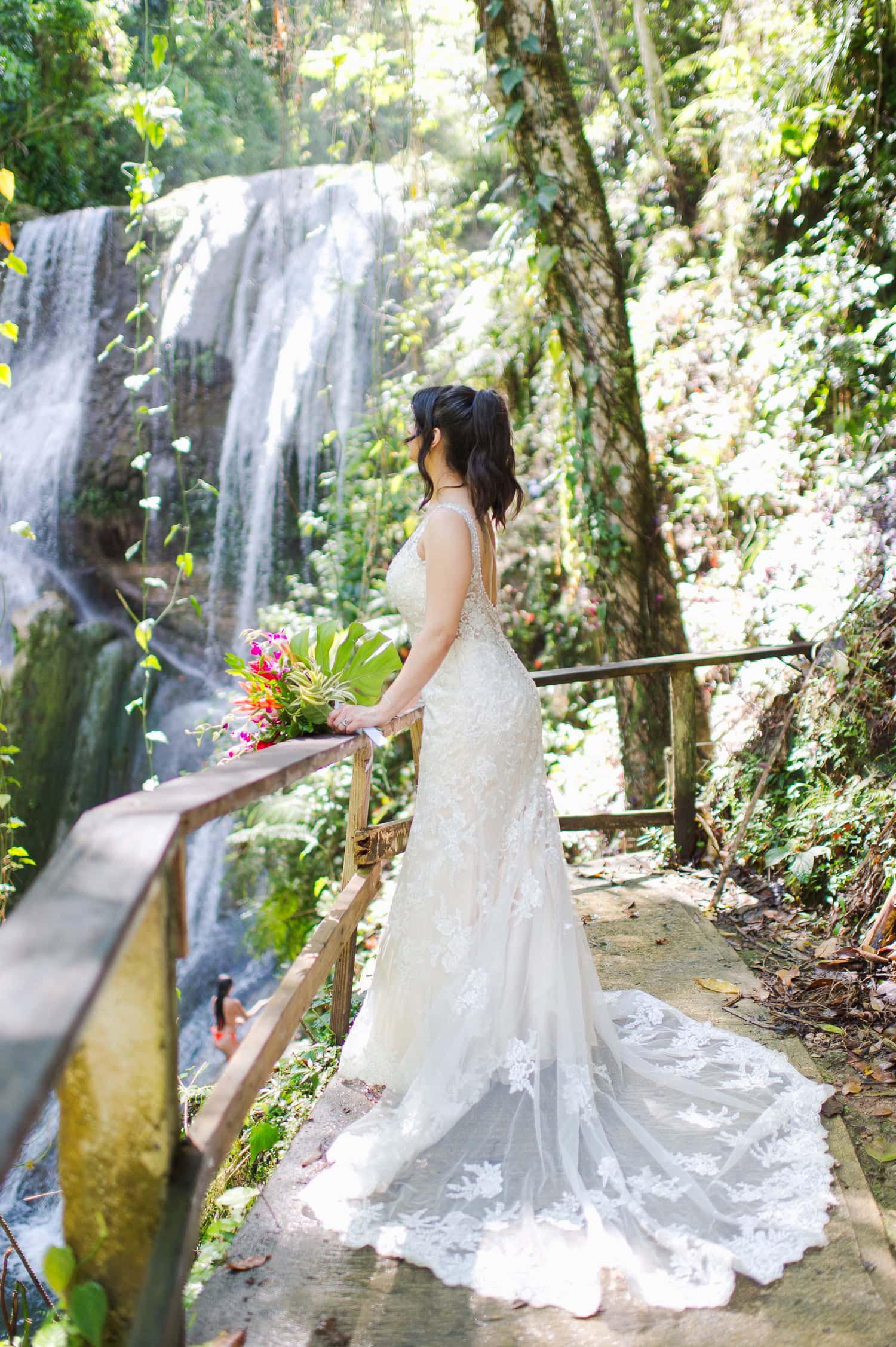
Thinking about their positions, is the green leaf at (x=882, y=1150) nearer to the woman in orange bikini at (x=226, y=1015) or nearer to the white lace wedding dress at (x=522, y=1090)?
the white lace wedding dress at (x=522, y=1090)

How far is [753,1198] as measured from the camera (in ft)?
6.62

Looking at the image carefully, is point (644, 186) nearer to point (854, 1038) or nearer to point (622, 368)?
point (622, 368)

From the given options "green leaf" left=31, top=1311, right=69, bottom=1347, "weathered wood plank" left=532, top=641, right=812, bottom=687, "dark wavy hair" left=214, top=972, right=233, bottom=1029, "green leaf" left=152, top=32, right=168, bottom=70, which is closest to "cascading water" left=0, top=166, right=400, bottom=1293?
"dark wavy hair" left=214, top=972, right=233, bottom=1029

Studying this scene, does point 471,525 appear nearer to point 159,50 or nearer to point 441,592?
point 441,592

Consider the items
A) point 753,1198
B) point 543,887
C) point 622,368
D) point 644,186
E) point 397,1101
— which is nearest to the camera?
point 753,1198

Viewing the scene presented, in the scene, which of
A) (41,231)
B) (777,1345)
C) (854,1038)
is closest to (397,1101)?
(777,1345)

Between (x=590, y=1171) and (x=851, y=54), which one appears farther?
(x=851, y=54)

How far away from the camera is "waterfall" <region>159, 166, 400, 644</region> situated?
968cm

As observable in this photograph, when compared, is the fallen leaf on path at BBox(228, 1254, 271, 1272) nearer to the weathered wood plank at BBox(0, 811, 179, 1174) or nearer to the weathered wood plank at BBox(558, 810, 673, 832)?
the weathered wood plank at BBox(0, 811, 179, 1174)

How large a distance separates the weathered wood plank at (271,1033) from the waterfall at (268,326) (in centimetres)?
682

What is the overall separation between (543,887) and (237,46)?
15.7 meters

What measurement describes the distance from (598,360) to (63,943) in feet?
16.0

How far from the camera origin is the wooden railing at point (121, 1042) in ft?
3.17

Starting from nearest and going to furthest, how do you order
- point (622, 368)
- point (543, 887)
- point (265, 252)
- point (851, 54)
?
point (543, 887) → point (622, 368) → point (851, 54) → point (265, 252)
